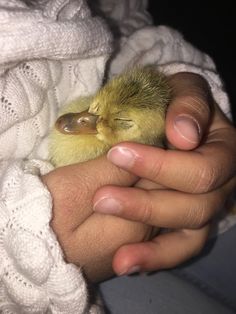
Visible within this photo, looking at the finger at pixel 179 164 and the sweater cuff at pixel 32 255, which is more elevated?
the finger at pixel 179 164

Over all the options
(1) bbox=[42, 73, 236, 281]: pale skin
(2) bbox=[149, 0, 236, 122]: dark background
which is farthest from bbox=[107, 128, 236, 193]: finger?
(2) bbox=[149, 0, 236, 122]: dark background

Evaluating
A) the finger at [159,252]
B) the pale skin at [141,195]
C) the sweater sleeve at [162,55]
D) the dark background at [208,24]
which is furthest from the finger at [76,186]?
the dark background at [208,24]

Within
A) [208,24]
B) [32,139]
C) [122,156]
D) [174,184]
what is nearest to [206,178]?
[174,184]

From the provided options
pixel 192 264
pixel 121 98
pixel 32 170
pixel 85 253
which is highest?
pixel 121 98

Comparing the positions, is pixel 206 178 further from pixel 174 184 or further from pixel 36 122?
pixel 36 122

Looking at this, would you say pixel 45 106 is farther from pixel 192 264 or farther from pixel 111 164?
pixel 192 264

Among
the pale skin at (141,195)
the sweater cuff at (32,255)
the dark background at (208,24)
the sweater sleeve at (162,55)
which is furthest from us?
the dark background at (208,24)

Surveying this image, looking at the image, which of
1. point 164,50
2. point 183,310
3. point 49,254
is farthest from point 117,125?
point 183,310

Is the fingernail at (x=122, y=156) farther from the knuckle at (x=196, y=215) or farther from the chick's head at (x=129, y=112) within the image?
the knuckle at (x=196, y=215)
